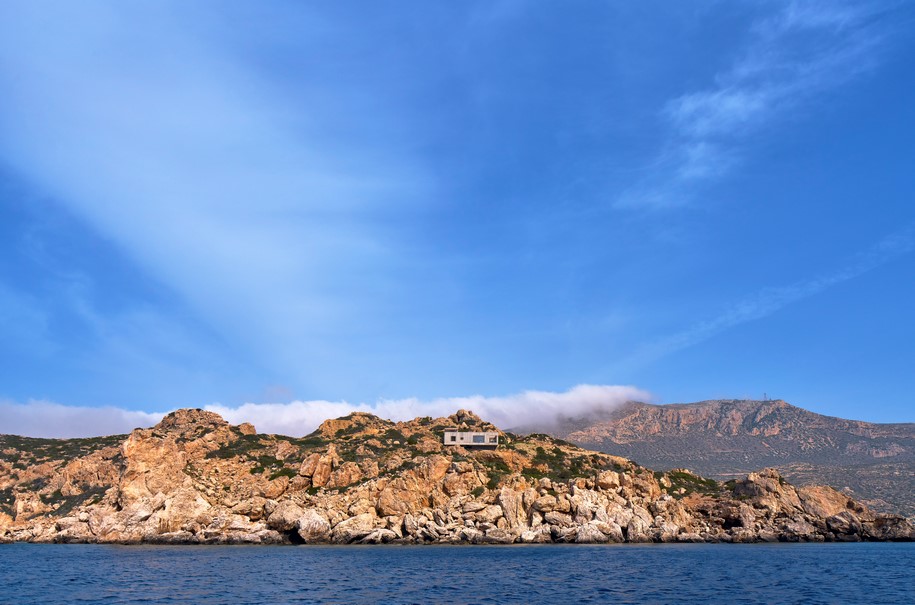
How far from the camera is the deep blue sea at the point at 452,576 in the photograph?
4422 cm

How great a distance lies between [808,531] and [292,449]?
95743mm

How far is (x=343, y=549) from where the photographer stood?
284 feet

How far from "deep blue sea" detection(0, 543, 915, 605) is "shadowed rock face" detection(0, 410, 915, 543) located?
15901 mm

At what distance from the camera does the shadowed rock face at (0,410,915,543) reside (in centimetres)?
10125

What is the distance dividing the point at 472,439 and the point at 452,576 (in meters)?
97.2

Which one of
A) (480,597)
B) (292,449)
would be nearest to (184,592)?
(480,597)

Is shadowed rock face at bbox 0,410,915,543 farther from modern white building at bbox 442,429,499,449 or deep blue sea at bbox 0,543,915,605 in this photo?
deep blue sea at bbox 0,543,915,605

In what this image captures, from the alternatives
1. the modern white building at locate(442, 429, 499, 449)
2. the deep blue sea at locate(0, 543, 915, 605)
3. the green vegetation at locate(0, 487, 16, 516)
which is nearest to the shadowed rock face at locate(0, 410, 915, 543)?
the green vegetation at locate(0, 487, 16, 516)

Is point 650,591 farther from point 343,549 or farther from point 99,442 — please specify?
point 99,442

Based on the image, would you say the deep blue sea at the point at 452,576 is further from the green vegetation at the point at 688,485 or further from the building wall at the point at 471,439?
the building wall at the point at 471,439

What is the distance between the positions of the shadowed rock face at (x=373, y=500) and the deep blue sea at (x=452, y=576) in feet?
52.2

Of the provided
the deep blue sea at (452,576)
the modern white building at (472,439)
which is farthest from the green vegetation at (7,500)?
the modern white building at (472,439)

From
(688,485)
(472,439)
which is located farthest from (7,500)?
(688,485)

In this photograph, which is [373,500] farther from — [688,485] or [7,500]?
[7,500]
